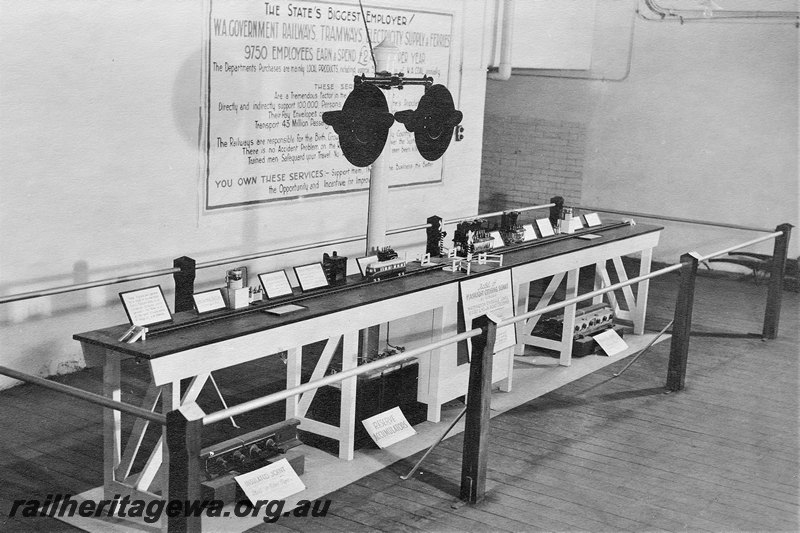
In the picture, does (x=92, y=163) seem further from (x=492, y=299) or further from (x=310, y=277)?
(x=492, y=299)

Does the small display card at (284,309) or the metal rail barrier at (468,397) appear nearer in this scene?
the metal rail barrier at (468,397)

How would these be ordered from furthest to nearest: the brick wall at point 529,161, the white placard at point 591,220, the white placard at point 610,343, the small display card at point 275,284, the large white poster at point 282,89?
the brick wall at point 529,161, the white placard at point 591,220, the large white poster at point 282,89, the white placard at point 610,343, the small display card at point 275,284

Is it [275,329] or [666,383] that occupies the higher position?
[275,329]

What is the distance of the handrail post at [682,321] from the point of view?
633 cm

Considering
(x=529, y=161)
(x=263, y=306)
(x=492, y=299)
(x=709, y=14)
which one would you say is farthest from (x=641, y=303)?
(x=529, y=161)

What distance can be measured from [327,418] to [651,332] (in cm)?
381

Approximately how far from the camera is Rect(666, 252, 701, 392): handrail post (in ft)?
20.8

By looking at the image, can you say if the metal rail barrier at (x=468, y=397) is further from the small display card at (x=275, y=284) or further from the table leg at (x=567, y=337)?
the table leg at (x=567, y=337)

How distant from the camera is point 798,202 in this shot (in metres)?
10.6

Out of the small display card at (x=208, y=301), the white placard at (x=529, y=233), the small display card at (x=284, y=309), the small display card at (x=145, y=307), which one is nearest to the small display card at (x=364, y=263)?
the small display card at (x=284, y=309)

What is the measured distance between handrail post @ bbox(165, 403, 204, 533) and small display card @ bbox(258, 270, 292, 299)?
1756 millimetres

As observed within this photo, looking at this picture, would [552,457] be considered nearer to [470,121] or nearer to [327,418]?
[327,418]

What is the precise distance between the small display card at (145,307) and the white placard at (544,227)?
3.42 m

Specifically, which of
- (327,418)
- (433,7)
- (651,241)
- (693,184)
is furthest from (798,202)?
(327,418)
